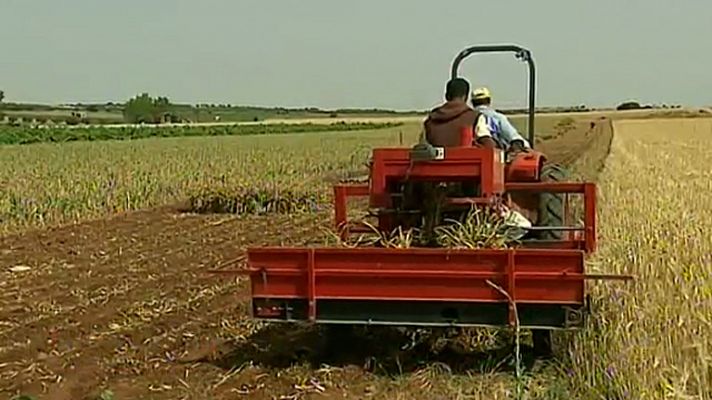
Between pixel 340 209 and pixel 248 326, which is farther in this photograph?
pixel 248 326

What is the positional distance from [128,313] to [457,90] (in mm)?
3461

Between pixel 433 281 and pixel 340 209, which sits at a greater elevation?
pixel 340 209

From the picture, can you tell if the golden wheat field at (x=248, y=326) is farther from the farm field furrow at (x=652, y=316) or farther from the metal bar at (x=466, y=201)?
the metal bar at (x=466, y=201)

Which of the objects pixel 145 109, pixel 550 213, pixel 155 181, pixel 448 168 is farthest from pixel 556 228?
pixel 145 109

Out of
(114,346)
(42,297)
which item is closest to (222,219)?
(42,297)

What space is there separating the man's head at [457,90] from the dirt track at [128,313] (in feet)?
6.74

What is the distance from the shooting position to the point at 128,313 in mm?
9203

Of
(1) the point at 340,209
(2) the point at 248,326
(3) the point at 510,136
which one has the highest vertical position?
(3) the point at 510,136

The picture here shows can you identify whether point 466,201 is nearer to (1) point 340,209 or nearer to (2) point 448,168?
(2) point 448,168

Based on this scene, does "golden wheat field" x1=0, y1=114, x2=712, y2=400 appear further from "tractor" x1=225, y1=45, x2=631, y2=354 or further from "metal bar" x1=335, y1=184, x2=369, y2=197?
"metal bar" x1=335, y1=184, x2=369, y2=197

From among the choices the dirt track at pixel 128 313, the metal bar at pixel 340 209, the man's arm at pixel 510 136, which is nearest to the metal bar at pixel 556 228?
the man's arm at pixel 510 136

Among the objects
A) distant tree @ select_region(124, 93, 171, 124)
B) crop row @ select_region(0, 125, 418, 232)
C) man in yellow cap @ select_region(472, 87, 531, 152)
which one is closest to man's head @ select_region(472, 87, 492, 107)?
man in yellow cap @ select_region(472, 87, 531, 152)

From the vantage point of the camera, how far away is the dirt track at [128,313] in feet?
22.6

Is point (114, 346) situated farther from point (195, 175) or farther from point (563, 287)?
point (195, 175)
